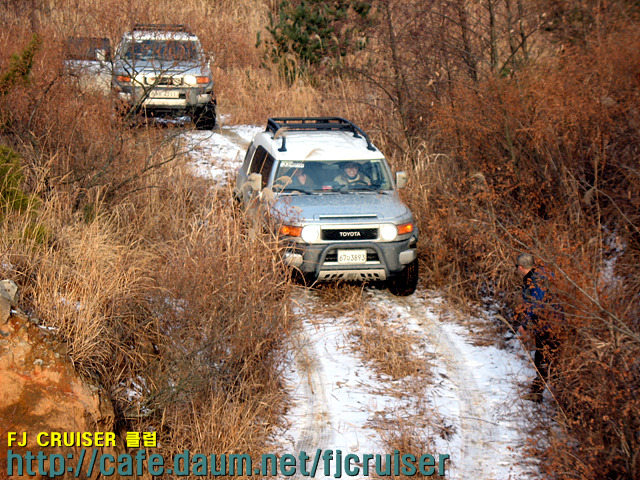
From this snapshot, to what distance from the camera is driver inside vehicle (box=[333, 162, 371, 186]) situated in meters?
8.48

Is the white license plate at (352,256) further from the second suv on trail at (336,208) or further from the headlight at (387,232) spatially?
the headlight at (387,232)

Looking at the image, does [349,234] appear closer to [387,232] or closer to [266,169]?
[387,232]

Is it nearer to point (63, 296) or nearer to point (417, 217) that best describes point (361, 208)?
point (417, 217)

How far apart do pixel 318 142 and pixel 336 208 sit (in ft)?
4.08

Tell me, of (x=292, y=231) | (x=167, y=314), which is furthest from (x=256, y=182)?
(x=167, y=314)

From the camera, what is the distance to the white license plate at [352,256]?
25.1 feet

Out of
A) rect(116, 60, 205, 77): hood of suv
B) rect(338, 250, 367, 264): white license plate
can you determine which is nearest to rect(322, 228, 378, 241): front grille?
rect(338, 250, 367, 264): white license plate

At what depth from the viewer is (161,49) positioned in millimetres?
11453

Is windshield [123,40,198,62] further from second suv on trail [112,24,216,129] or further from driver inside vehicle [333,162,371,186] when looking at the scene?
driver inside vehicle [333,162,371,186]

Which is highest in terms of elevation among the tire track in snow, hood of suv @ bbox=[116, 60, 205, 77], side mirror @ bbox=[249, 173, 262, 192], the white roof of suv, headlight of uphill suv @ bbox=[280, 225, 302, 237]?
hood of suv @ bbox=[116, 60, 205, 77]

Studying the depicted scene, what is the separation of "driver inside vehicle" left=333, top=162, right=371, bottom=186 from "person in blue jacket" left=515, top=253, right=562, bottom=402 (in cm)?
276

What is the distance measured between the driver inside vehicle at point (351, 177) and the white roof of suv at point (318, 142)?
0.13 metres

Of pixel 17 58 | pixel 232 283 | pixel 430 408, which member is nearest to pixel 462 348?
pixel 430 408

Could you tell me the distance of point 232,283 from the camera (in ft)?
19.9
